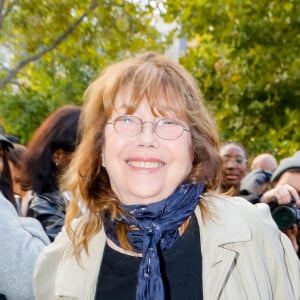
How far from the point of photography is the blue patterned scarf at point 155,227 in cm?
242

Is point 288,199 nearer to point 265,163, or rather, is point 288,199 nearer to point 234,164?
point 234,164

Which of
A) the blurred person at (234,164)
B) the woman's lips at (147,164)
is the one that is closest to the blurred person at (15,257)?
the woman's lips at (147,164)

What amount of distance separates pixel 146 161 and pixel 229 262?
0.43 m

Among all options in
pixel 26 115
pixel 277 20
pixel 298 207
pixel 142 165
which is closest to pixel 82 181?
pixel 142 165

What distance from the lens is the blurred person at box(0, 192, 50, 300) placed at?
270cm

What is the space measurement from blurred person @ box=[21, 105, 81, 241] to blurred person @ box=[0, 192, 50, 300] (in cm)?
97

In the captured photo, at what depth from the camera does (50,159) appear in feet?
13.2

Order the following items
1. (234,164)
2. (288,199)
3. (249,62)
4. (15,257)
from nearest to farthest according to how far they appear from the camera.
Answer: (15,257)
(288,199)
(234,164)
(249,62)

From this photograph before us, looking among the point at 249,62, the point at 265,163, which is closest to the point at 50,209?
the point at 265,163

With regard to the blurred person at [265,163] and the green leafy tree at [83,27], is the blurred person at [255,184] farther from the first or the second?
the green leafy tree at [83,27]

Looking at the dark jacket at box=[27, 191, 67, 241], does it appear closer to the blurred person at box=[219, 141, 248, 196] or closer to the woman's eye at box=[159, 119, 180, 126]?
the woman's eye at box=[159, 119, 180, 126]

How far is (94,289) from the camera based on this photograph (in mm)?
2527

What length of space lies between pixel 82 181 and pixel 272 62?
9.71 meters

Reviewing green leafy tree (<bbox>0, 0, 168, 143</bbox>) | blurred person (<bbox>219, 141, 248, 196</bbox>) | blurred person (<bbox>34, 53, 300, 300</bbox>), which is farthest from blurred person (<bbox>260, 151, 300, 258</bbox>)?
green leafy tree (<bbox>0, 0, 168, 143</bbox>)
